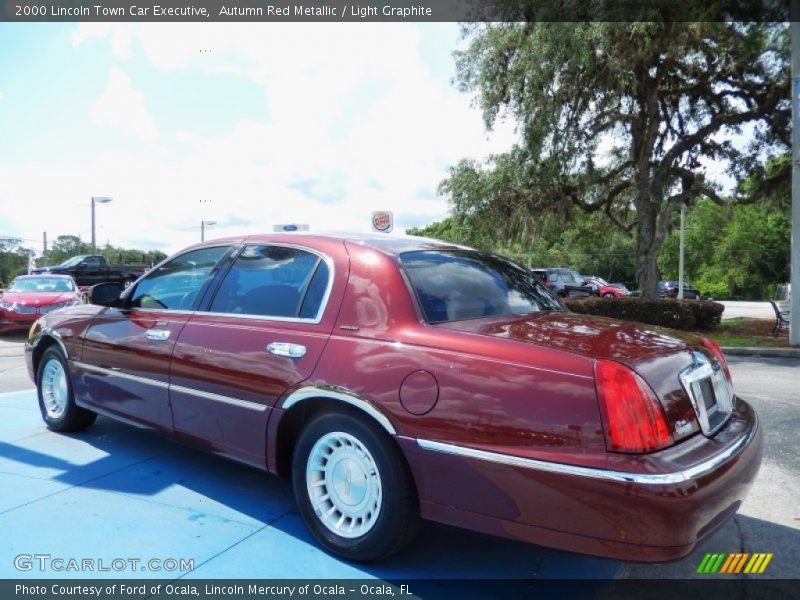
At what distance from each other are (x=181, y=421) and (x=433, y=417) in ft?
6.27

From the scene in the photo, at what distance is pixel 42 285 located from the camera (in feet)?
46.8

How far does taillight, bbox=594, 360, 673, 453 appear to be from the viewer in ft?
7.30

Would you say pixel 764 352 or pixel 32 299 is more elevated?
pixel 32 299

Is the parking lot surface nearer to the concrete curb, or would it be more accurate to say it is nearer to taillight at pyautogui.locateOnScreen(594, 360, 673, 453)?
taillight at pyautogui.locateOnScreen(594, 360, 673, 453)

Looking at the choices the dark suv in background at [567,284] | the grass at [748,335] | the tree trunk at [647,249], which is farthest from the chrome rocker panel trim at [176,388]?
the dark suv in background at [567,284]

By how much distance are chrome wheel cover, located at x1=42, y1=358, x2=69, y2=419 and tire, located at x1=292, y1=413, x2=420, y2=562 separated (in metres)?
2.83

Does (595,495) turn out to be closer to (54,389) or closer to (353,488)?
(353,488)

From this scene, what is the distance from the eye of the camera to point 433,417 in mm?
2541

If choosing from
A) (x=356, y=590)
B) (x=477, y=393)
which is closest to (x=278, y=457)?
(x=356, y=590)

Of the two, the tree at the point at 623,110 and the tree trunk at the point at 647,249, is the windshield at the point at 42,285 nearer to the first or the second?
the tree at the point at 623,110

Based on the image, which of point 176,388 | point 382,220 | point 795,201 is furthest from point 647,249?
point 176,388

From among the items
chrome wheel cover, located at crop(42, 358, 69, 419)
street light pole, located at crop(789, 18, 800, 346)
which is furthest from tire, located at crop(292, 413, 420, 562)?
street light pole, located at crop(789, 18, 800, 346)

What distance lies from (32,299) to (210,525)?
1196 centimetres

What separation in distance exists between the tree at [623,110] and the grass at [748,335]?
2.46 metres
